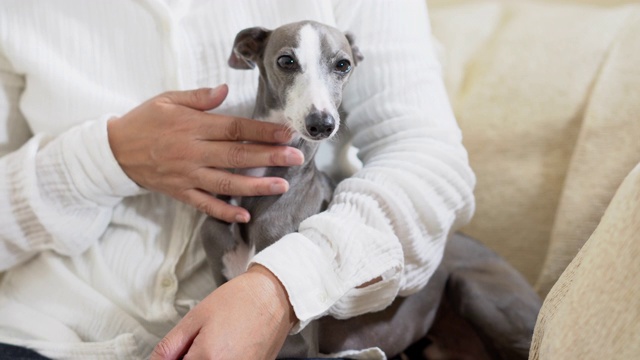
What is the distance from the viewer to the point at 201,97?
2.82ft

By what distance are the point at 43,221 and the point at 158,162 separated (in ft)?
0.57

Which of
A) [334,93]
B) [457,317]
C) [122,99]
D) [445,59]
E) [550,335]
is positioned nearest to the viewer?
[550,335]

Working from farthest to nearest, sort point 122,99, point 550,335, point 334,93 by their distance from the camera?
point 122,99, point 334,93, point 550,335

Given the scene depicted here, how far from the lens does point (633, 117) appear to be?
110 cm

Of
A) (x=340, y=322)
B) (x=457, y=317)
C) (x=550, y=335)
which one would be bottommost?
(x=457, y=317)

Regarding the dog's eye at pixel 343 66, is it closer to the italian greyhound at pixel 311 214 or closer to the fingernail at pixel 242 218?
the italian greyhound at pixel 311 214

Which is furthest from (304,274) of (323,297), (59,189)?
(59,189)

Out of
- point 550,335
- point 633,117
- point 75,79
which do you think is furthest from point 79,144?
point 633,117

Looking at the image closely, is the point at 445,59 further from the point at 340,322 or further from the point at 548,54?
the point at 340,322

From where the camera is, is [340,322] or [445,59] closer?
[340,322]

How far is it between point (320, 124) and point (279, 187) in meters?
0.12

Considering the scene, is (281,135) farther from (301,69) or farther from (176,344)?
(176,344)

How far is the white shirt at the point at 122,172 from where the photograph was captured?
877mm

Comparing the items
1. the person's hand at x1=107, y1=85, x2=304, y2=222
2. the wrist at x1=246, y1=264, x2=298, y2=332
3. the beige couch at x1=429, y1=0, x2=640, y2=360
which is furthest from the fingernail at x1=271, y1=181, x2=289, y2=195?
the beige couch at x1=429, y1=0, x2=640, y2=360
